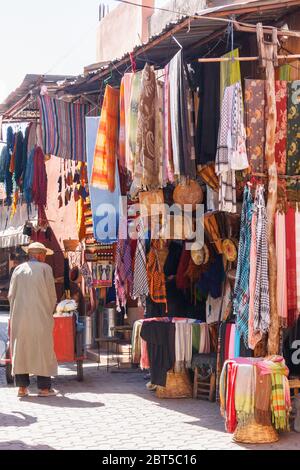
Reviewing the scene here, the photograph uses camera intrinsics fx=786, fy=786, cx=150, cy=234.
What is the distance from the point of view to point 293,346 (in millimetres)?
7961

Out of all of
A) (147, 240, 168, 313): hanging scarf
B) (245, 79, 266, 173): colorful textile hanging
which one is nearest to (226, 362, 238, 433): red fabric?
(245, 79, 266, 173): colorful textile hanging

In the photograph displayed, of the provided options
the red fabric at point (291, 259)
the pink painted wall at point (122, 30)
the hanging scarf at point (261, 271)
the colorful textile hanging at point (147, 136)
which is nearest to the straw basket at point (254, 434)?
the hanging scarf at point (261, 271)

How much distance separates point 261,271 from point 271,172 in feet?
3.01

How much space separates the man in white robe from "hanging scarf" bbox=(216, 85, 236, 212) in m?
2.80

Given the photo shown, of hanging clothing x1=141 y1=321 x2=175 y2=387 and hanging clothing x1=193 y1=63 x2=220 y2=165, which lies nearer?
hanging clothing x1=193 y1=63 x2=220 y2=165

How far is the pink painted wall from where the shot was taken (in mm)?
17438

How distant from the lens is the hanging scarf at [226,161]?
7402 mm

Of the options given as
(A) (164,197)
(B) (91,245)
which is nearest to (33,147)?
(B) (91,245)

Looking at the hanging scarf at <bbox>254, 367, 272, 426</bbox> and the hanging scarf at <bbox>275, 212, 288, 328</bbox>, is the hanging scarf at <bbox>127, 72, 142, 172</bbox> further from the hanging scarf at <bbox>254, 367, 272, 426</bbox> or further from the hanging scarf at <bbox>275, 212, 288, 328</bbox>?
the hanging scarf at <bbox>254, 367, 272, 426</bbox>

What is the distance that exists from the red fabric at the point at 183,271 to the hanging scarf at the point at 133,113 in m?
1.46

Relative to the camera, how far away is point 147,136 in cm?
856

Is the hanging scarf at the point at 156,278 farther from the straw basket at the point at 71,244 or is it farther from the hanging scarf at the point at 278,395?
the straw basket at the point at 71,244

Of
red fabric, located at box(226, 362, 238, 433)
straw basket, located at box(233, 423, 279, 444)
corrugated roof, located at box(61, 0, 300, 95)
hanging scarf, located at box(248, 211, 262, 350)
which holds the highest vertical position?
corrugated roof, located at box(61, 0, 300, 95)

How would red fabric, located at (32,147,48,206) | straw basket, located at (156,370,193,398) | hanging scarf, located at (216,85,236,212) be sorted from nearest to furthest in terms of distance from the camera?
hanging scarf, located at (216,85,236,212), straw basket, located at (156,370,193,398), red fabric, located at (32,147,48,206)
